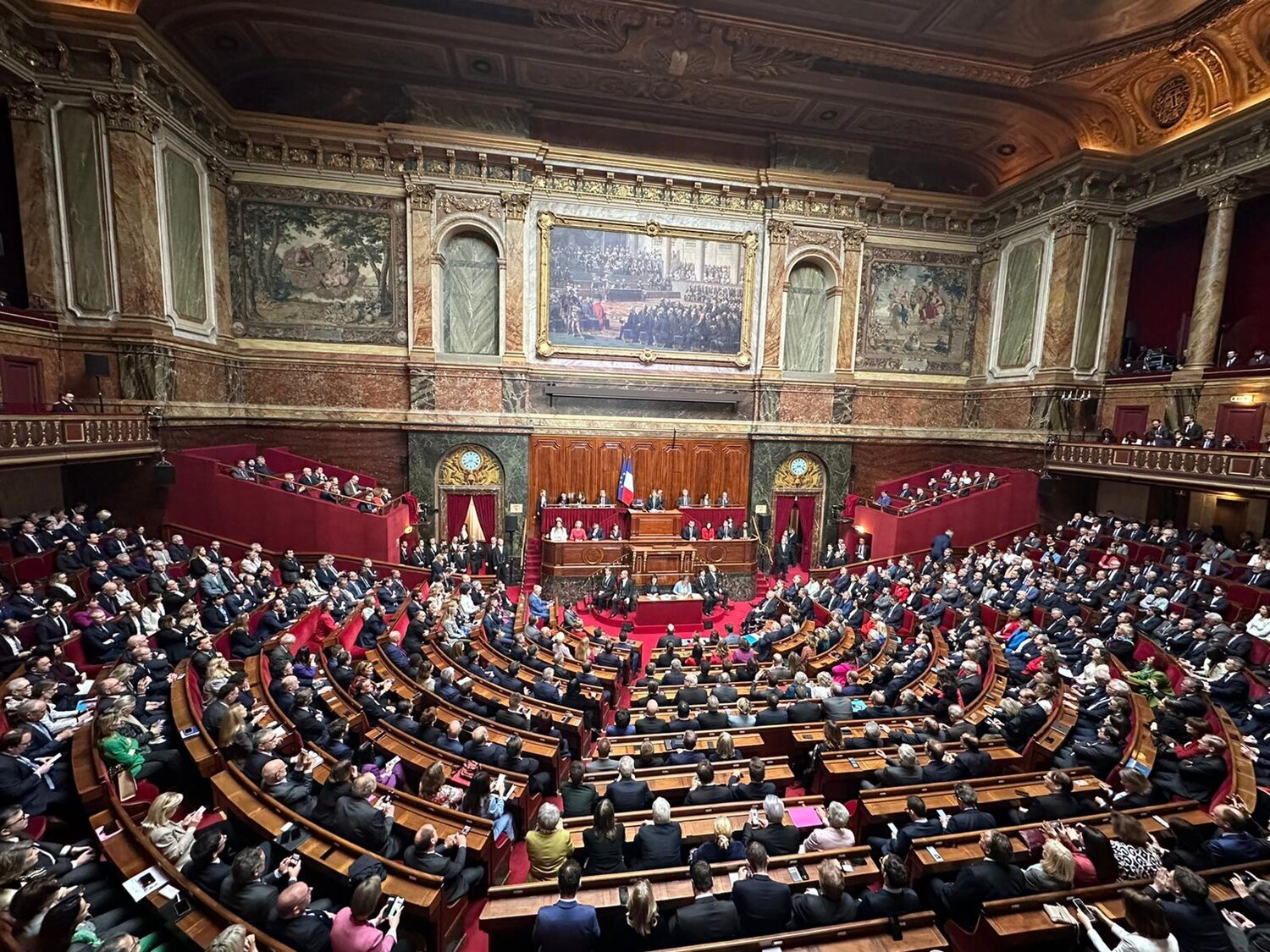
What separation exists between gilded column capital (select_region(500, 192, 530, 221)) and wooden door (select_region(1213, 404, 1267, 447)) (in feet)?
62.1

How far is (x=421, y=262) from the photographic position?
16344 millimetres

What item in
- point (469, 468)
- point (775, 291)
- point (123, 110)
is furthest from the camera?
point (775, 291)

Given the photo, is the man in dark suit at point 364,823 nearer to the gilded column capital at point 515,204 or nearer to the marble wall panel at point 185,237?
the marble wall panel at point 185,237

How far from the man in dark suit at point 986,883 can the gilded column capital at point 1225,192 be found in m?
18.1

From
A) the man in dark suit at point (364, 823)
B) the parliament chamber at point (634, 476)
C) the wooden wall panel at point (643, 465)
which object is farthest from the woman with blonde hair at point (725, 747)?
the wooden wall panel at point (643, 465)

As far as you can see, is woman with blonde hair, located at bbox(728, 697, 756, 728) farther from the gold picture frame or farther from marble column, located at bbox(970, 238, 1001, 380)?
marble column, located at bbox(970, 238, 1001, 380)

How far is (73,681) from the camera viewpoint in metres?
6.26

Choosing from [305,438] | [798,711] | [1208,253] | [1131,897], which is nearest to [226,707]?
[798,711]

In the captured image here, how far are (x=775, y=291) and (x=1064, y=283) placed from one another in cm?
832

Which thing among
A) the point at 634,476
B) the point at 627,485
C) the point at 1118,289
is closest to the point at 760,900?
the point at 627,485

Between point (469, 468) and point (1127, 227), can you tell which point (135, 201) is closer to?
point (469, 468)

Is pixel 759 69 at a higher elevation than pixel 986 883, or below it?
higher

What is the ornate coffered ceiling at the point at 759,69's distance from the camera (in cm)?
1298

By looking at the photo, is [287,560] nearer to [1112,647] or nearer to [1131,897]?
[1131,897]
